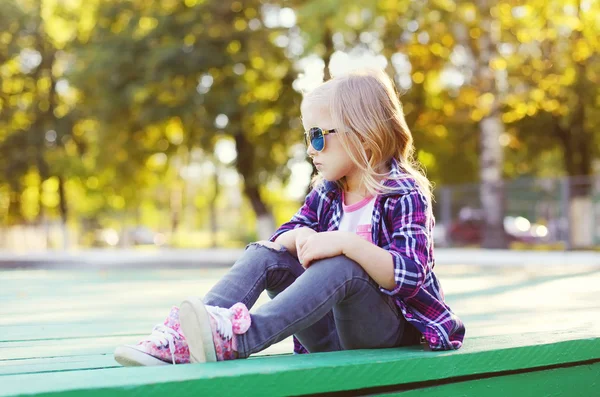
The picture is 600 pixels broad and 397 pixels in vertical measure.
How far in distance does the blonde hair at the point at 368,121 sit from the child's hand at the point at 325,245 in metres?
0.23

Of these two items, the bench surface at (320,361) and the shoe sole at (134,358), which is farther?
the shoe sole at (134,358)

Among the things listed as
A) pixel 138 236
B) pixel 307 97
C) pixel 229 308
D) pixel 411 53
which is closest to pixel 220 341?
pixel 229 308

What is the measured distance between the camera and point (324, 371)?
1.88m

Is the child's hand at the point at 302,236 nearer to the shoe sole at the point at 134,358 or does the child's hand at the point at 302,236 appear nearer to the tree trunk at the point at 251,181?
the shoe sole at the point at 134,358

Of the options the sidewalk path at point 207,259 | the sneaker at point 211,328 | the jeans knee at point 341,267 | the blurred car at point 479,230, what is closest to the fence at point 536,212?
the blurred car at point 479,230

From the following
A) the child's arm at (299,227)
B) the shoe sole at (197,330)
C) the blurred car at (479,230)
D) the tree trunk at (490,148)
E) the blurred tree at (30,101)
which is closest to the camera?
the shoe sole at (197,330)

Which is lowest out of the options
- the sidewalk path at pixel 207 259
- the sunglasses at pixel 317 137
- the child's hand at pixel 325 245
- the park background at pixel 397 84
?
the sidewalk path at pixel 207 259

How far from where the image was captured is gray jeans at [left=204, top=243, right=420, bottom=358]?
2141 millimetres

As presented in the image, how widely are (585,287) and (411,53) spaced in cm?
1374

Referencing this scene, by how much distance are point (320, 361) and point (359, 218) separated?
65 cm

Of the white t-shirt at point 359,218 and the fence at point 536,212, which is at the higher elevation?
the white t-shirt at point 359,218

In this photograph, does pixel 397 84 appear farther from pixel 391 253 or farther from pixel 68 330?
pixel 391 253

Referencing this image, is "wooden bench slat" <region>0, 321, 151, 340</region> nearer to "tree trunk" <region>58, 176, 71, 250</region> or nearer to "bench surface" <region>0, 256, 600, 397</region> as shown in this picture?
"bench surface" <region>0, 256, 600, 397</region>

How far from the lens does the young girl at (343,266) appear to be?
2086 millimetres
